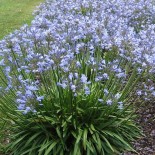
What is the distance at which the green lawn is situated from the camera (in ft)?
39.4

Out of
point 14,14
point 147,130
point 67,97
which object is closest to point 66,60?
point 67,97

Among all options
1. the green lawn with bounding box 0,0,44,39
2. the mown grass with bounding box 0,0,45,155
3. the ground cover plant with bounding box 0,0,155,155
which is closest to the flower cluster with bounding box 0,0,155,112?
the ground cover plant with bounding box 0,0,155,155

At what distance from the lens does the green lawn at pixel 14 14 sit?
12.0m

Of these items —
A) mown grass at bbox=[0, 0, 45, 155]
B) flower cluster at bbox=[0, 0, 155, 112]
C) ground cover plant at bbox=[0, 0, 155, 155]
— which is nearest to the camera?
flower cluster at bbox=[0, 0, 155, 112]

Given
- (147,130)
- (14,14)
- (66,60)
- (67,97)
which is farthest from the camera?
(14,14)

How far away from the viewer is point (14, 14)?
14.2 m

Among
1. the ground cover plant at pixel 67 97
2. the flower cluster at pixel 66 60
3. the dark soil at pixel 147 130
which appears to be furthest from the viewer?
the dark soil at pixel 147 130

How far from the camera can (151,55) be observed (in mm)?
4520

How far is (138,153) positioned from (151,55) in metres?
1.38

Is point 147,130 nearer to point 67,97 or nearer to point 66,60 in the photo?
point 67,97

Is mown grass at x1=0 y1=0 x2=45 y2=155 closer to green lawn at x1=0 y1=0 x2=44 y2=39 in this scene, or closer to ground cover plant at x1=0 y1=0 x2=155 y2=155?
green lawn at x1=0 y1=0 x2=44 y2=39

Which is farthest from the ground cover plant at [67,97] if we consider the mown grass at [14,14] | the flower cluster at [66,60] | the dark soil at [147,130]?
the mown grass at [14,14]

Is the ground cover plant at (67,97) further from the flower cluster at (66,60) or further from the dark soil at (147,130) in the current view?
the dark soil at (147,130)

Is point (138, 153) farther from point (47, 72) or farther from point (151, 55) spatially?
point (47, 72)
